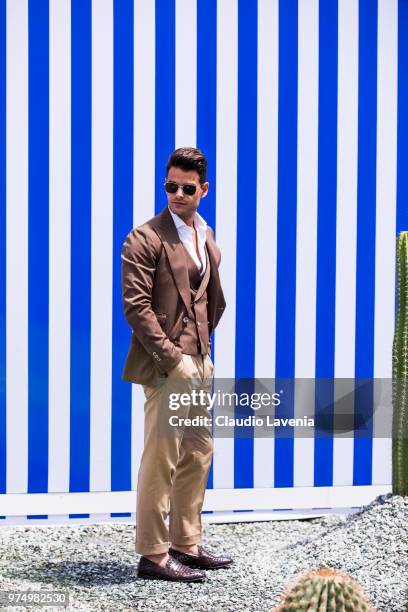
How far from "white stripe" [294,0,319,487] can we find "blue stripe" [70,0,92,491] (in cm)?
101

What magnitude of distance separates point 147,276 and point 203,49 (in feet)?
5.01

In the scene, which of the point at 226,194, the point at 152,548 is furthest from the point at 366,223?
the point at 152,548

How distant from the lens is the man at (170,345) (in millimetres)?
3830

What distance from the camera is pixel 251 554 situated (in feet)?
14.6

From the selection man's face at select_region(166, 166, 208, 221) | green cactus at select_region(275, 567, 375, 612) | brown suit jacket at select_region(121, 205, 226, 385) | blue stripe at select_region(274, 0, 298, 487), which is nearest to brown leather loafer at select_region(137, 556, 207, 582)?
brown suit jacket at select_region(121, 205, 226, 385)

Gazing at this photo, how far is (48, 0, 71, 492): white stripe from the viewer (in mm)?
4777

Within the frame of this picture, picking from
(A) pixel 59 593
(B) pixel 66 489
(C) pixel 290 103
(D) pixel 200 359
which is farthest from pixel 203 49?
(A) pixel 59 593

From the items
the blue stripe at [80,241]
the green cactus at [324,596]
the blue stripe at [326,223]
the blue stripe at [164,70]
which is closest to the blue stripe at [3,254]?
the blue stripe at [80,241]

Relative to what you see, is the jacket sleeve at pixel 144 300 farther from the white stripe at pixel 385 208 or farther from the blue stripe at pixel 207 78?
the white stripe at pixel 385 208

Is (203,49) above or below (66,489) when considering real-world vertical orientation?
above

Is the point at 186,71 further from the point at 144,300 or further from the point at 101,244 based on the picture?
the point at 144,300

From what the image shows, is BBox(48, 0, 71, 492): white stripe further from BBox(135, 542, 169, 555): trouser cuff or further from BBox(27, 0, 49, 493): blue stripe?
BBox(135, 542, 169, 555): trouser cuff

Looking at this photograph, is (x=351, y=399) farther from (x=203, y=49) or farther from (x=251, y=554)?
(x=203, y=49)

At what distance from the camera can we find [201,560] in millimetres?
4133
